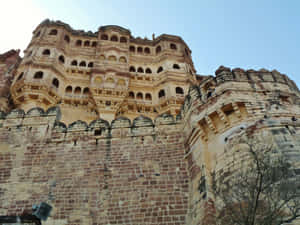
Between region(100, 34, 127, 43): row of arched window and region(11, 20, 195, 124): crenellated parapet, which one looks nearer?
region(11, 20, 195, 124): crenellated parapet

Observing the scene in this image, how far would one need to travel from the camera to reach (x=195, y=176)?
8500 mm

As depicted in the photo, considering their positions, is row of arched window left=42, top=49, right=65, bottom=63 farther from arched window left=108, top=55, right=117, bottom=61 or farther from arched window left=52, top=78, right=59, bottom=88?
arched window left=108, top=55, right=117, bottom=61

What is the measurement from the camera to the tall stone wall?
833cm

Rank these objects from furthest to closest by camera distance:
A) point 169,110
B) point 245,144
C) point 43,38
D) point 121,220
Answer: point 43,38 → point 169,110 → point 121,220 → point 245,144

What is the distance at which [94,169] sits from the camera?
30.8ft

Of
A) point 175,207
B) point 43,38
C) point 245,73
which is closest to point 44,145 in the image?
point 175,207

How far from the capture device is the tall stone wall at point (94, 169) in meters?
8.33

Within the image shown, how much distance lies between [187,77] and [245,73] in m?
13.9

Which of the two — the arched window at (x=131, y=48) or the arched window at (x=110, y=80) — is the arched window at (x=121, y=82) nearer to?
the arched window at (x=110, y=80)

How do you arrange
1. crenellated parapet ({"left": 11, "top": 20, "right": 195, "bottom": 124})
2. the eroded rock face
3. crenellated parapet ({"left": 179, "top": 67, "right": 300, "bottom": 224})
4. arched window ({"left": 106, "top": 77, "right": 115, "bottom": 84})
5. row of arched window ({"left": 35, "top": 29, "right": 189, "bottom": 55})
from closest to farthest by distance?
1. crenellated parapet ({"left": 179, "top": 67, "right": 300, "bottom": 224})
2. the eroded rock face
3. crenellated parapet ({"left": 11, "top": 20, "right": 195, "bottom": 124})
4. arched window ({"left": 106, "top": 77, "right": 115, "bottom": 84})
5. row of arched window ({"left": 35, "top": 29, "right": 189, "bottom": 55})

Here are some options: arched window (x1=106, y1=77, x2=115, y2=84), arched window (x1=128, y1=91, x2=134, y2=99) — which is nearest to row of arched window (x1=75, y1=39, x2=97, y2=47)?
arched window (x1=106, y1=77, x2=115, y2=84)

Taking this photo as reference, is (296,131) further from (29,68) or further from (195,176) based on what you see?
(29,68)

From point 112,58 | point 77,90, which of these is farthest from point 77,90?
point 112,58

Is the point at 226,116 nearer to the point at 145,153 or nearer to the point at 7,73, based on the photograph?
the point at 145,153
